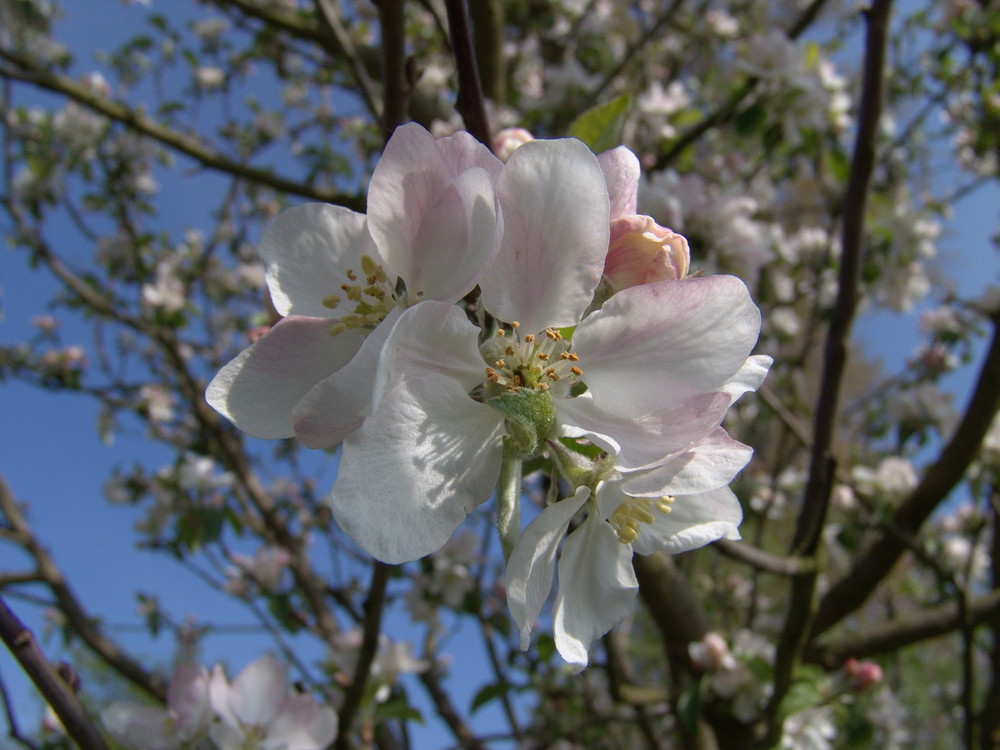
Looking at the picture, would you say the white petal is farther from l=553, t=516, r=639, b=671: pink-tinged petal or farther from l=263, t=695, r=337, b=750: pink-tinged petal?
l=263, t=695, r=337, b=750: pink-tinged petal

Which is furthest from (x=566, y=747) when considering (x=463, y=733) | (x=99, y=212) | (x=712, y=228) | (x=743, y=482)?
(x=99, y=212)

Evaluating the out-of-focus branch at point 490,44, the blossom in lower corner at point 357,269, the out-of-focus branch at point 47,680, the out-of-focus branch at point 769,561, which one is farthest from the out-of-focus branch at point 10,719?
the out-of-focus branch at point 490,44

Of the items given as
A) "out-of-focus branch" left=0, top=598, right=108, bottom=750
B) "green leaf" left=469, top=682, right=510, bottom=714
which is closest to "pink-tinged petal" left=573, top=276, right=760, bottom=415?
"out-of-focus branch" left=0, top=598, right=108, bottom=750

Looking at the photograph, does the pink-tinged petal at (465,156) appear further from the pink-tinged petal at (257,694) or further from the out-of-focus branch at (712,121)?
the out-of-focus branch at (712,121)

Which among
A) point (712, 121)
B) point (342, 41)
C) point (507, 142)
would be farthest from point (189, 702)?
point (712, 121)

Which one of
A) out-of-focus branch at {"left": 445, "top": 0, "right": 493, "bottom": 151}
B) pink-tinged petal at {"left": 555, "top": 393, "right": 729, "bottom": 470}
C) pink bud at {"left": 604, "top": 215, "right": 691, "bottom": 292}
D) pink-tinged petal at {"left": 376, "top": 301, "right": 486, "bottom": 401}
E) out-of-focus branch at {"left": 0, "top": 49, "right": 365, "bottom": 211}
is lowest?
pink-tinged petal at {"left": 555, "top": 393, "right": 729, "bottom": 470}
